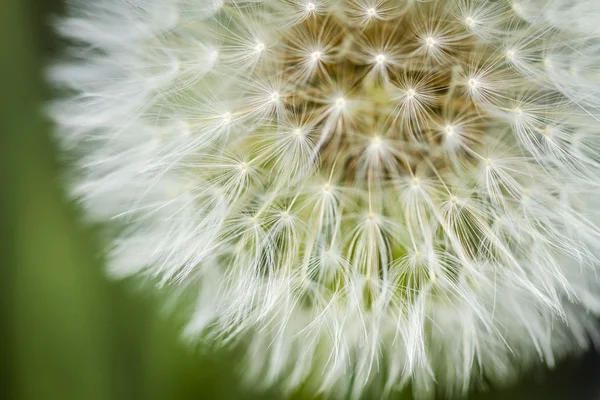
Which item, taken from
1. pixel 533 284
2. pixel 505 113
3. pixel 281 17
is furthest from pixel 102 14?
pixel 533 284

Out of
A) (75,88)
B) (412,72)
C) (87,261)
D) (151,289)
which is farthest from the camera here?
(87,261)

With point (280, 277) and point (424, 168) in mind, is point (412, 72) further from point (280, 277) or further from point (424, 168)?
point (280, 277)

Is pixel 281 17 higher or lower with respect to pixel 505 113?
higher

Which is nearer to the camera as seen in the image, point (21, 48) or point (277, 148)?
point (277, 148)

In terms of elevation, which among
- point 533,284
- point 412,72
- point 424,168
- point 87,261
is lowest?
point 87,261

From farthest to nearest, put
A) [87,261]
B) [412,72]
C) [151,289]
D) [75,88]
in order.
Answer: [87,261], [151,289], [75,88], [412,72]

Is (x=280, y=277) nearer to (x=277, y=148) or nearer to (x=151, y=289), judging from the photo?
(x=277, y=148)
